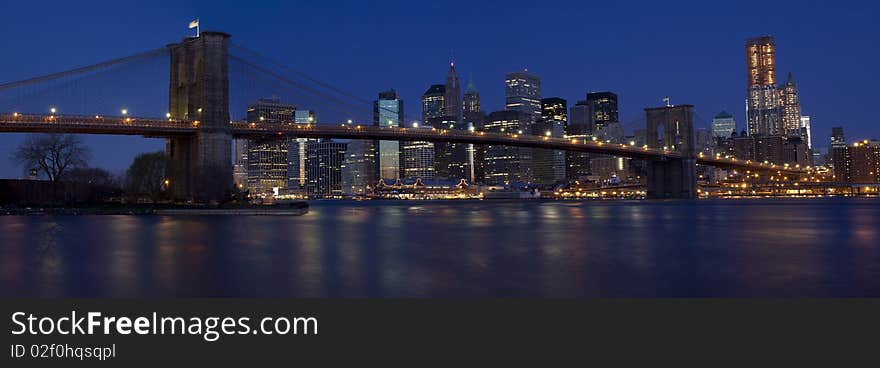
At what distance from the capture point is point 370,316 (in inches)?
305

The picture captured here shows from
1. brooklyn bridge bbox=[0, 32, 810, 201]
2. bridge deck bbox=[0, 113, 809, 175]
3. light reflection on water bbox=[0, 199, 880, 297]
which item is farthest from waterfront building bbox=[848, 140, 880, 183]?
light reflection on water bbox=[0, 199, 880, 297]

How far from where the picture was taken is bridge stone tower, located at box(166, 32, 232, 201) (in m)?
44.9

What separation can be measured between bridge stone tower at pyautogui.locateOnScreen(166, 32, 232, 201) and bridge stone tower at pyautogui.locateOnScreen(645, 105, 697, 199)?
61144 mm

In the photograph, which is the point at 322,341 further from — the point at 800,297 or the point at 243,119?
the point at 243,119

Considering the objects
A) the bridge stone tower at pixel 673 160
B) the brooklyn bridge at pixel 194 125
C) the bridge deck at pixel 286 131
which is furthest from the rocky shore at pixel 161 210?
the bridge stone tower at pixel 673 160

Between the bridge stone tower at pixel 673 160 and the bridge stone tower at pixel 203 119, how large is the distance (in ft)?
201

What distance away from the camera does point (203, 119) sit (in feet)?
151

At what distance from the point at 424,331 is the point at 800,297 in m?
6.08

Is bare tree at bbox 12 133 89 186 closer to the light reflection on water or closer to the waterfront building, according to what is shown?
the light reflection on water

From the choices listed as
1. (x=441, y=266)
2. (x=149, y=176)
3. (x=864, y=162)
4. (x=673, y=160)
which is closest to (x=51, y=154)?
(x=149, y=176)

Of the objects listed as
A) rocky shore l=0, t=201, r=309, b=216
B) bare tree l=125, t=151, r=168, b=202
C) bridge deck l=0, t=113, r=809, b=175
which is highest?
bridge deck l=0, t=113, r=809, b=175

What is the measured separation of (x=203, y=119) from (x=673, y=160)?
65.8 metres

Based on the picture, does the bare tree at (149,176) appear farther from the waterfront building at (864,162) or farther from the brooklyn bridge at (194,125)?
the waterfront building at (864,162)

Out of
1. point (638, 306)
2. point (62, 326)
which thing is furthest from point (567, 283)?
point (62, 326)
